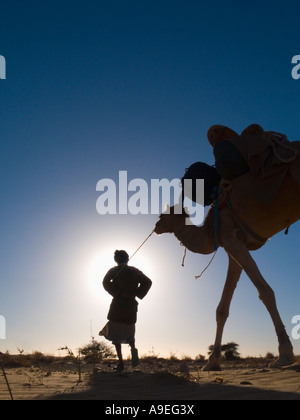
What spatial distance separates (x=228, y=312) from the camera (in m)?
7.48

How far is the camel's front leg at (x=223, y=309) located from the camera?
7222 mm

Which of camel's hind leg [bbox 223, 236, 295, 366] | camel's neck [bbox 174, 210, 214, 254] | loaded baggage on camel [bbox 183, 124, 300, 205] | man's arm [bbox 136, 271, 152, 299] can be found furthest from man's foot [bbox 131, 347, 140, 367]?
loaded baggage on camel [bbox 183, 124, 300, 205]

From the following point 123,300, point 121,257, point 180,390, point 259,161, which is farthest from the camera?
point 121,257

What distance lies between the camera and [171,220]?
758 centimetres

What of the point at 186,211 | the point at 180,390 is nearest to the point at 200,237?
the point at 186,211

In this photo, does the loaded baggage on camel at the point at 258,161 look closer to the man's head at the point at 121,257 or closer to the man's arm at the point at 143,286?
the man's arm at the point at 143,286

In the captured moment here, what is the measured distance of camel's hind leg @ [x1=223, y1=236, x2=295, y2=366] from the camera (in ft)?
17.5

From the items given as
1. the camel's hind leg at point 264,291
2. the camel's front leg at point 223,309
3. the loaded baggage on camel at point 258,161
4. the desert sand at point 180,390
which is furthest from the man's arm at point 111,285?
the loaded baggage on camel at point 258,161

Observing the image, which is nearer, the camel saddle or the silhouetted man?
the camel saddle

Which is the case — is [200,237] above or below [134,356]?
above

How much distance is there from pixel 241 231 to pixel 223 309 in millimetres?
1713

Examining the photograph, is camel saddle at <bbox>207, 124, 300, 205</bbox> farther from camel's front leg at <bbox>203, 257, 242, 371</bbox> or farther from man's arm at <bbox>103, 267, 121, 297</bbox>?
man's arm at <bbox>103, 267, 121, 297</bbox>

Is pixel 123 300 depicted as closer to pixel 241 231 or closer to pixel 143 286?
pixel 143 286
